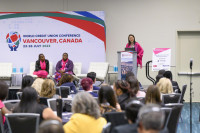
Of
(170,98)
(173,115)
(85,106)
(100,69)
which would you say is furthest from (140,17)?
(85,106)

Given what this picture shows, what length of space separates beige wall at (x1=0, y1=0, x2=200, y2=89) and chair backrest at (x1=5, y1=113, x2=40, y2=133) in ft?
29.4

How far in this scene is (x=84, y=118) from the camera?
11.6 ft

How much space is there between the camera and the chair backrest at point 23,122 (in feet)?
13.4

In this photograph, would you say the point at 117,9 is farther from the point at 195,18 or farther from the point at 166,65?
the point at 166,65

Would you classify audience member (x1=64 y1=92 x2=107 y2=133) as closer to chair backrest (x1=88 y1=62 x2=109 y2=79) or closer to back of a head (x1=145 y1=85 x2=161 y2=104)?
back of a head (x1=145 y1=85 x2=161 y2=104)

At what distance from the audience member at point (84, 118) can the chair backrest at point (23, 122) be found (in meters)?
0.68

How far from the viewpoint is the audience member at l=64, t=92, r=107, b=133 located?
11.5 feet

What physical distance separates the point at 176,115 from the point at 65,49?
8.01 meters

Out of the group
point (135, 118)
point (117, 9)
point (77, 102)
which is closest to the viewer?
point (135, 118)

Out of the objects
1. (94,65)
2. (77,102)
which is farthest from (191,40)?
(77,102)

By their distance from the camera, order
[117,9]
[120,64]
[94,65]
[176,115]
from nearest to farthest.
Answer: [176,115] → [120,64] → [94,65] → [117,9]

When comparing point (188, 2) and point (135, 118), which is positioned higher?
point (188, 2)

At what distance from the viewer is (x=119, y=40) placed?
13.0m

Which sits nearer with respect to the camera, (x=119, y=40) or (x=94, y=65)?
(x=94, y=65)
